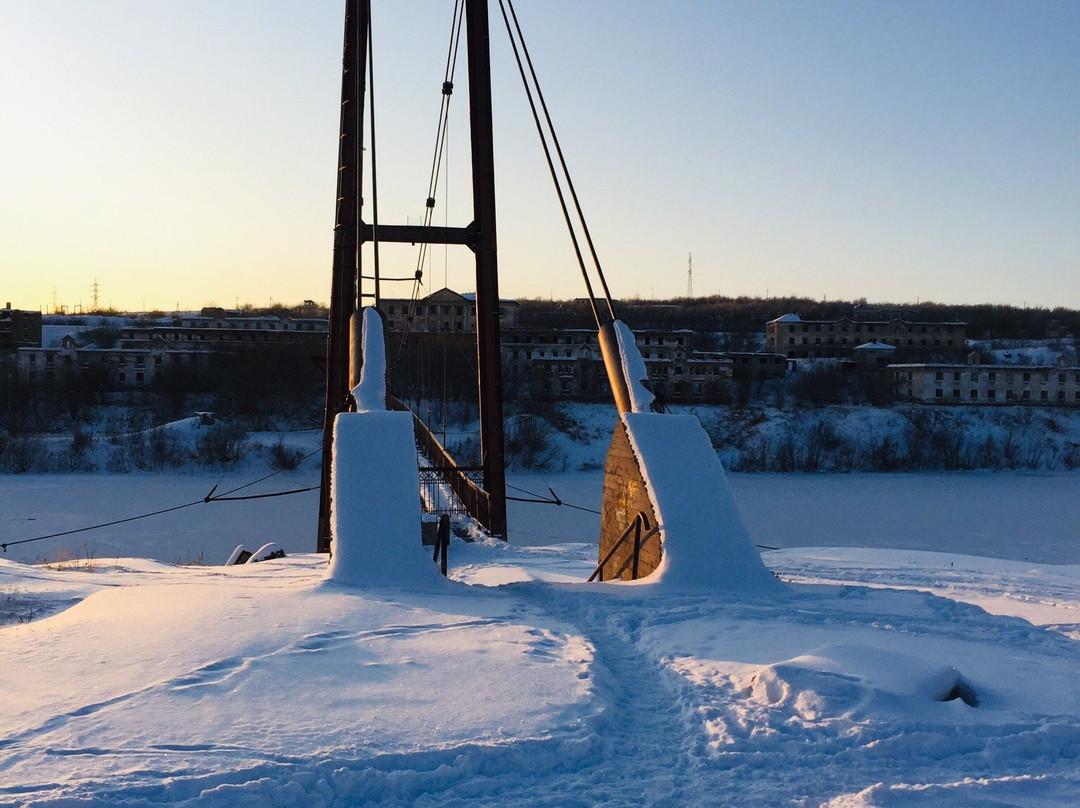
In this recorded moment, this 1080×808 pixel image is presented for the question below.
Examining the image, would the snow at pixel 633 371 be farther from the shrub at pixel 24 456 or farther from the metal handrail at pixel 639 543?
the shrub at pixel 24 456

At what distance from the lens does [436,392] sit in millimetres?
47031

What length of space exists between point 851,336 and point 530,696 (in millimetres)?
65253

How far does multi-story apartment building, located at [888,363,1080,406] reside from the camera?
49344mm

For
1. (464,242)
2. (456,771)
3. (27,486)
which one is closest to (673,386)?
(27,486)

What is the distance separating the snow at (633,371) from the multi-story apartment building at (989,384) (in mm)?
45162

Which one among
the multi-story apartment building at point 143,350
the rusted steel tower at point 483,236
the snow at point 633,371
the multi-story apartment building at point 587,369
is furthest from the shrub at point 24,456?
the snow at point 633,371

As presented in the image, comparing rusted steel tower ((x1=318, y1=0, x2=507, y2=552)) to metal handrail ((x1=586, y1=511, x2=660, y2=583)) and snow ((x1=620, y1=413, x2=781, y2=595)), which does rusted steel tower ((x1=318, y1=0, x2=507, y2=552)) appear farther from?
snow ((x1=620, y1=413, x2=781, y2=595))

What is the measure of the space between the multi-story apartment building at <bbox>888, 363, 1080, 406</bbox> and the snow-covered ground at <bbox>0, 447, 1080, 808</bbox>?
46402mm

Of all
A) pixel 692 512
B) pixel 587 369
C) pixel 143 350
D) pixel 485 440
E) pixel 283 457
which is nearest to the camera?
pixel 692 512

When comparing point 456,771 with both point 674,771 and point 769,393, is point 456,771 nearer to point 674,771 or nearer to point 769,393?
point 674,771

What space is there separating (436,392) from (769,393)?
701 inches

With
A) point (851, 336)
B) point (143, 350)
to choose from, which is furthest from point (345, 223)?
point (851, 336)

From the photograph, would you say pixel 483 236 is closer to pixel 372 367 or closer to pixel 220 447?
pixel 372 367

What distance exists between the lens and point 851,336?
213ft
